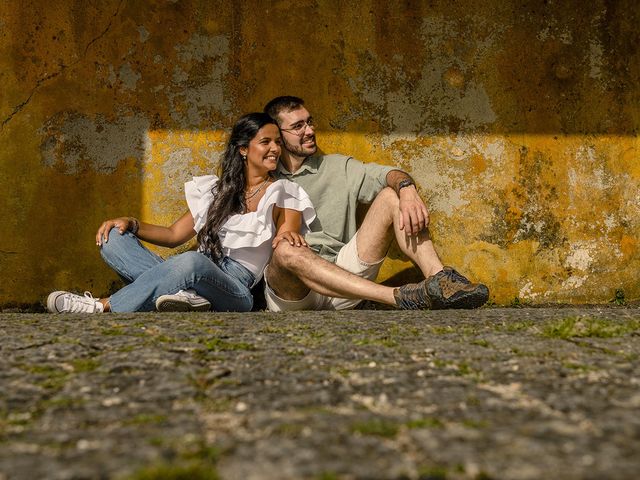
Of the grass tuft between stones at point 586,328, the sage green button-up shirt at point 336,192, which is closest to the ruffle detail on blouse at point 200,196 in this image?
the sage green button-up shirt at point 336,192

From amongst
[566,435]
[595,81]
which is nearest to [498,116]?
[595,81]

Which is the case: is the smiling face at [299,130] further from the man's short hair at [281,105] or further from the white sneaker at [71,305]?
the white sneaker at [71,305]

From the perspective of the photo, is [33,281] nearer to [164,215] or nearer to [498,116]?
[164,215]

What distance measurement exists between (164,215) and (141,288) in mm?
969

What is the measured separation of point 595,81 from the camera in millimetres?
4738

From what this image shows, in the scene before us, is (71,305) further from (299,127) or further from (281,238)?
(299,127)

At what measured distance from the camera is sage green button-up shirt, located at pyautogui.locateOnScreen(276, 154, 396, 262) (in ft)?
14.4

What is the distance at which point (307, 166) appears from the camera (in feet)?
14.8

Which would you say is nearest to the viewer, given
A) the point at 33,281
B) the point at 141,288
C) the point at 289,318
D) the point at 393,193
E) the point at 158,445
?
the point at 158,445

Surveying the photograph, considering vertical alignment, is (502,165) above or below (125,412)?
above

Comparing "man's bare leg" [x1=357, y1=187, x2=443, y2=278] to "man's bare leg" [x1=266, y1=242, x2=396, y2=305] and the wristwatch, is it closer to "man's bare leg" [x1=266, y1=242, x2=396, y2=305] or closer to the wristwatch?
the wristwatch

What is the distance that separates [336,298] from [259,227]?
58cm

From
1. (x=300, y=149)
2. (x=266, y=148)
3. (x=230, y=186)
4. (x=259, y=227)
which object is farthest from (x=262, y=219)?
(x=300, y=149)

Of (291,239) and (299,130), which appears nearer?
(291,239)
